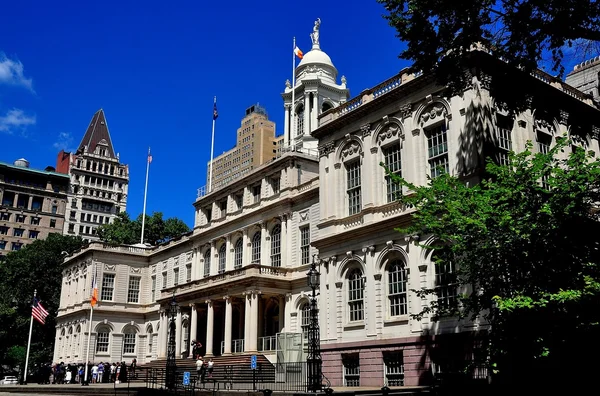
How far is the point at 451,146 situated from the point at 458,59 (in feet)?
18.2

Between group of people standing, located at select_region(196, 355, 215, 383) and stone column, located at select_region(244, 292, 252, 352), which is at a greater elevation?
stone column, located at select_region(244, 292, 252, 352)

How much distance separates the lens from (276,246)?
42344 millimetres

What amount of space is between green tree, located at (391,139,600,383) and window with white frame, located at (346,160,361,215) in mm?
10124

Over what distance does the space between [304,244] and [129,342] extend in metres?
27.2

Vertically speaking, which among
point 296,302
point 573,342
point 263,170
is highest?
point 263,170

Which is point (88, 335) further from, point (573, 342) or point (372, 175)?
point (573, 342)

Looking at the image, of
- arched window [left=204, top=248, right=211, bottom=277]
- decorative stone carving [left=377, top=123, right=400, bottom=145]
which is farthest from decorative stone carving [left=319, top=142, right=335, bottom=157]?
arched window [left=204, top=248, right=211, bottom=277]

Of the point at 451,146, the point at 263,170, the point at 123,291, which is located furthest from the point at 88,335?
the point at 451,146

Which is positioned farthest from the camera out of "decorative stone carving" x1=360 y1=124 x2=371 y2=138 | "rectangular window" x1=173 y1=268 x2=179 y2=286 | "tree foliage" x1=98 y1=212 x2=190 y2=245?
"tree foliage" x1=98 y1=212 x2=190 y2=245

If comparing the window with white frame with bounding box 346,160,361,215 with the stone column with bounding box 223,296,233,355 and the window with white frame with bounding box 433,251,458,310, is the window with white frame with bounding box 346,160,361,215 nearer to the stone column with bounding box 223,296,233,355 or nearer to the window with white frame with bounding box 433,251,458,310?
the window with white frame with bounding box 433,251,458,310

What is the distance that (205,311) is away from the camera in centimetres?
4725

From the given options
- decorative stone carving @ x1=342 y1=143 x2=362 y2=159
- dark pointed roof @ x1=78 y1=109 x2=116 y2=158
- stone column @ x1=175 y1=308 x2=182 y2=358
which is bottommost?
stone column @ x1=175 y1=308 x2=182 y2=358

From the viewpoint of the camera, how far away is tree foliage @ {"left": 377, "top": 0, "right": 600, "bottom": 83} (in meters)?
18.1

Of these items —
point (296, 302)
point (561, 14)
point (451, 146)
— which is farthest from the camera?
point (296, 302)
